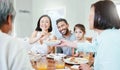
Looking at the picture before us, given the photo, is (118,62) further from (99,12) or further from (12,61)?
(12,61)

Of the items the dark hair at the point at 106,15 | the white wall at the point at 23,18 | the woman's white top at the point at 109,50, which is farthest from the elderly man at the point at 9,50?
the white wall at the point at 23,18

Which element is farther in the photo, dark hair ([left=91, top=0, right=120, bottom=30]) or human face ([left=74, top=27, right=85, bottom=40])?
human face ([left=74, top=27, right=85, bottom=40])

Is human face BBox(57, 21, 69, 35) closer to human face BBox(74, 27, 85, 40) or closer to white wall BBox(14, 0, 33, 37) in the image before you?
human face BBox(74, 27, 85, 40)

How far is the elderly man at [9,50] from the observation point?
93cm

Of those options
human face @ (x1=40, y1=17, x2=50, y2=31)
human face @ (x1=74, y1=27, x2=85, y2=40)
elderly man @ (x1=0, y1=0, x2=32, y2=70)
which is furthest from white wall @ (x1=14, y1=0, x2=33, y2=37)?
elderly man @ (x1=0, y1=0, x2=32, y2=70)

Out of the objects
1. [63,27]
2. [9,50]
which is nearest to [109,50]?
[9,50]

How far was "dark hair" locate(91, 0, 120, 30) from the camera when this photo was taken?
142cm

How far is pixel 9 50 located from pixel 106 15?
0.78 m

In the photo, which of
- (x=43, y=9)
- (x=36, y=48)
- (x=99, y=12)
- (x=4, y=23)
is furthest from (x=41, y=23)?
(x=43, y=9)

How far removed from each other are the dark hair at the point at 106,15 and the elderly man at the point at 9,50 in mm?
696

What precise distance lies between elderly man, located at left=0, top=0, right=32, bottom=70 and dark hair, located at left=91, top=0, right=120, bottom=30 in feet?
2.28

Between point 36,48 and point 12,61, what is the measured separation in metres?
1.76

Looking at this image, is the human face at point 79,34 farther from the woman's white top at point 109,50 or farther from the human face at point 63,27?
the woman's white top at point 109,50

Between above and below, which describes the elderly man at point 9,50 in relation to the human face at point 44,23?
below
